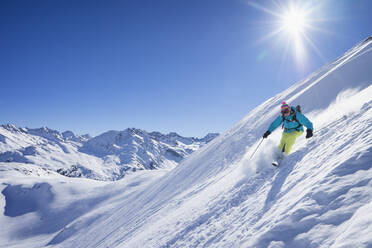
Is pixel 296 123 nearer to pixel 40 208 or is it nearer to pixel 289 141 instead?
pixel 289 141

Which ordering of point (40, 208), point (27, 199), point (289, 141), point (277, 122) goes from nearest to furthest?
1. point (289, 141)
2. point (277, 122)
3. point (40, 208)
4. point (27, 199)

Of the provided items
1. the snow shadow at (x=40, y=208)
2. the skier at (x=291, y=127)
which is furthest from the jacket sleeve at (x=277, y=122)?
the snow shadow at (x=40, y=208)

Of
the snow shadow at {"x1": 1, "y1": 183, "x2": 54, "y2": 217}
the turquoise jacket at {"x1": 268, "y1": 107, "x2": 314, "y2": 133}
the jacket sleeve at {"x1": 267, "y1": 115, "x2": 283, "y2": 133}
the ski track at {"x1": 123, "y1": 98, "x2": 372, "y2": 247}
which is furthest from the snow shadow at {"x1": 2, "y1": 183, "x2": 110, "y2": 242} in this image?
the turquoise jacket at {"x1": 268, "y1": 107, "x2": 314, "y2": 133}

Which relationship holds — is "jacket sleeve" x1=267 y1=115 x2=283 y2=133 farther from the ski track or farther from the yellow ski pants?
the ski track

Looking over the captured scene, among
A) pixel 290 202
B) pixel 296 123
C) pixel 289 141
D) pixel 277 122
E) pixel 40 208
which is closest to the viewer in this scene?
pixel 290 202

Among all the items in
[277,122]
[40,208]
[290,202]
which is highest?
[40,208]

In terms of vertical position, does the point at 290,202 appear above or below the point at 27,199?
below

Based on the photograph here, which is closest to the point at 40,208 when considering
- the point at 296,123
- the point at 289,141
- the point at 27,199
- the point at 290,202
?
the point at 27,199

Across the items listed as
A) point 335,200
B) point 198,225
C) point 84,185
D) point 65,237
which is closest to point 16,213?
point 84,185

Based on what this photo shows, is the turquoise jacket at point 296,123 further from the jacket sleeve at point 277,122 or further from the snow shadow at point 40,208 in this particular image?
the snow shadow at point 40,208

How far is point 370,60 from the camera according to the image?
1406cm

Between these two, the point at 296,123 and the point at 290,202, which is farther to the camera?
the point at 296,123

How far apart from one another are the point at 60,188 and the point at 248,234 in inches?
2797

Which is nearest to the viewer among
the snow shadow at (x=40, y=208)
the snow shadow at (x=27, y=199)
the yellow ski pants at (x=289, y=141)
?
the yellow ski pants at (x=289, y=141)
